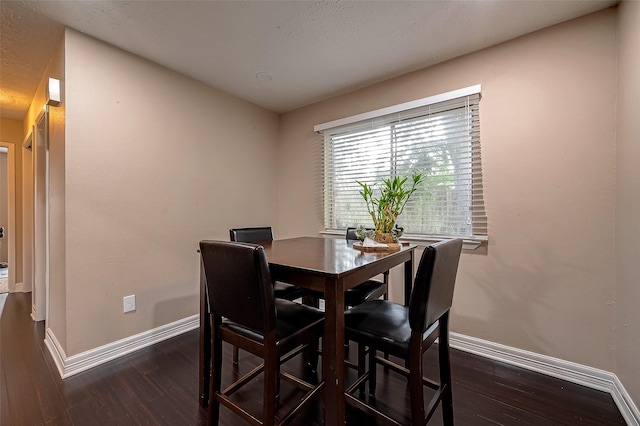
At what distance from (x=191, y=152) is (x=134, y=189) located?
1.95ft

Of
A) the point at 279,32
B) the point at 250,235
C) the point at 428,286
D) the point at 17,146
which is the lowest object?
the point at 428,286

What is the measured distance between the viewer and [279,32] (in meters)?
1.87

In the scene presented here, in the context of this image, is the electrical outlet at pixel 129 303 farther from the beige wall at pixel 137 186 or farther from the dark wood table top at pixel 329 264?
the dark wood table top at pixel 329 264

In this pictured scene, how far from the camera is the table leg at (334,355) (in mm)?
1065

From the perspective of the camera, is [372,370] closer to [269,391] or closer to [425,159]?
[269,391]

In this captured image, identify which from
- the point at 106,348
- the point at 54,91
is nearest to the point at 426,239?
the point at 106,348

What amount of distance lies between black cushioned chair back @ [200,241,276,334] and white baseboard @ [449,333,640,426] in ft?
5.82

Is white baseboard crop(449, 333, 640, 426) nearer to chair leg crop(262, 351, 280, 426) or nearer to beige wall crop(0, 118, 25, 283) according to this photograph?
chair leg crop(262, 351, 280, 426)

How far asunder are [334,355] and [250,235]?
136cm

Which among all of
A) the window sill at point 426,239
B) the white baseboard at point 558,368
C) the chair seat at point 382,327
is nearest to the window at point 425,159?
the window sill at point 426,239

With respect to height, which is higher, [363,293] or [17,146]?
[17,146]

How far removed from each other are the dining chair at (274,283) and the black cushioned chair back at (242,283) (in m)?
0.62

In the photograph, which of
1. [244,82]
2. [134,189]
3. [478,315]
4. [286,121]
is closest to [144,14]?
[244,82]

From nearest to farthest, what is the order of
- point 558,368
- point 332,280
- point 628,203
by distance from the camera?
point 332,280, point 628,203, point 558,368
